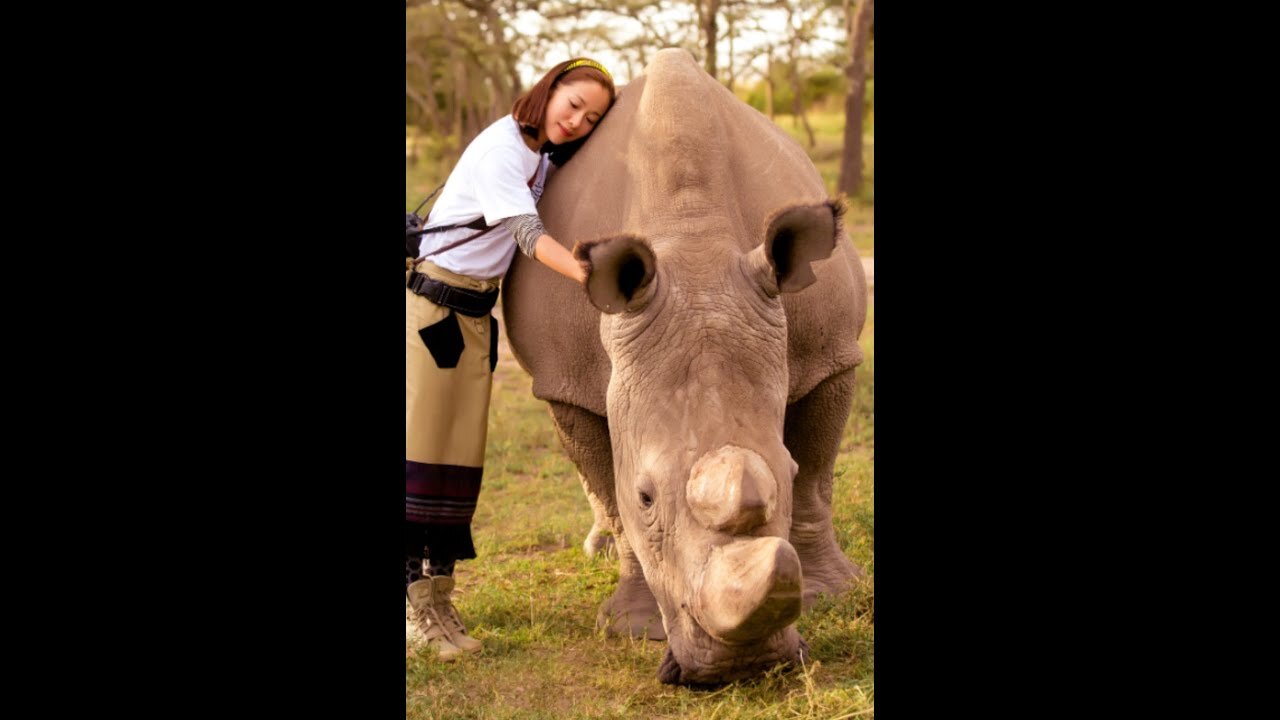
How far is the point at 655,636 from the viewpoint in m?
5.93

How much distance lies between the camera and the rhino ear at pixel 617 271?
4.70 m

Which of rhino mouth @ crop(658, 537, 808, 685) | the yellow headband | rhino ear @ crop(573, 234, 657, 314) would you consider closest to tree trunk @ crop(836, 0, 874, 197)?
the yellow headband

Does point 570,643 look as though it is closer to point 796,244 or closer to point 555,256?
point 555,256

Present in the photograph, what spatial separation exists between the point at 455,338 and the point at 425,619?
4.26 feet

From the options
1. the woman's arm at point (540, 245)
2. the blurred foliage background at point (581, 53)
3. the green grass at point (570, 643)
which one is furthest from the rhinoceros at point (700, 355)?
the blurred foliage background at point (581, 53)

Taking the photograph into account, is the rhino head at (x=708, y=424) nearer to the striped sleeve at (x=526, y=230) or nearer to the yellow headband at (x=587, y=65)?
the striped sleeve at (x=526, y=230)

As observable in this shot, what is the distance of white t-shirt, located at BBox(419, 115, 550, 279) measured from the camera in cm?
561

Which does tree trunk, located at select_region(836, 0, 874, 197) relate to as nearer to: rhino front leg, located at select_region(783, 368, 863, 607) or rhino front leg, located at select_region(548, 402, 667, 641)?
rhino front leg, located at select_region(783, 368, 863, 607)

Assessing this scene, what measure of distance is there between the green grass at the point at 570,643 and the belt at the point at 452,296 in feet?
5.04

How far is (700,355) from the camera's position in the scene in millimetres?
4773

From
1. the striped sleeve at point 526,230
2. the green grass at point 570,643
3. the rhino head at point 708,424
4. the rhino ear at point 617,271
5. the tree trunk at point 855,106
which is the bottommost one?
the green grass at point 570,643

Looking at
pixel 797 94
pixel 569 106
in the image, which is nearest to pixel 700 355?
pixel 569 106
